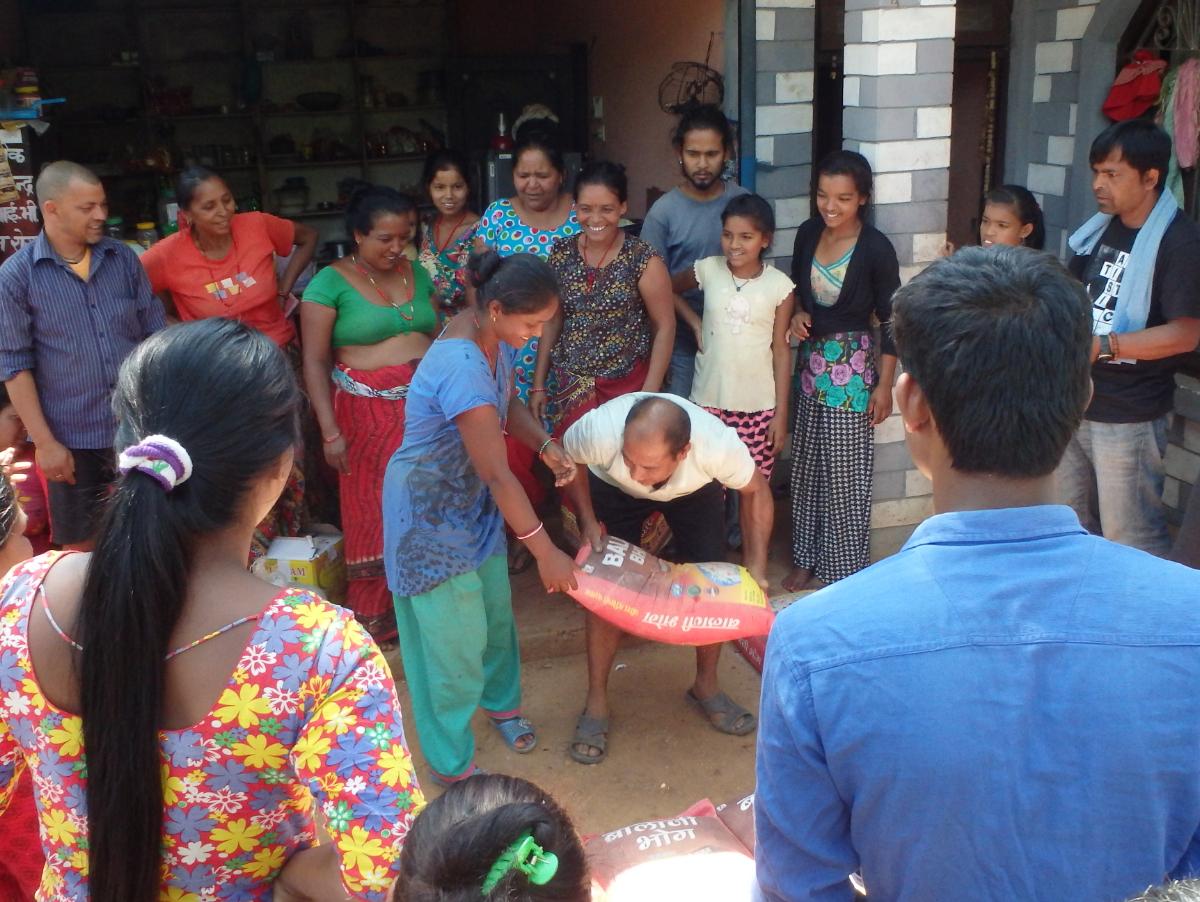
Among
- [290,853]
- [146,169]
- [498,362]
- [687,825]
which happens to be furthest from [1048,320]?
[146,169]

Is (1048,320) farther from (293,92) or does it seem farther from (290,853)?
(293,92)

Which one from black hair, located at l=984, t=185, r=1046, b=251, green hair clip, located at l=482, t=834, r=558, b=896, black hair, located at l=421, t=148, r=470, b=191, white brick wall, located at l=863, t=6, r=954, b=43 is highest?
white brick wall, located at l=863, t=6, r=954, b=43

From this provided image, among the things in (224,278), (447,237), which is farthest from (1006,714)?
(447,237)

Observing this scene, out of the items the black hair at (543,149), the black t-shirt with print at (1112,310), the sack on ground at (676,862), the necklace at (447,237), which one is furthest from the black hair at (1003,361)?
the necklace at (447,237)

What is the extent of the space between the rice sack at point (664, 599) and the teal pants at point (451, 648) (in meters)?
0.30

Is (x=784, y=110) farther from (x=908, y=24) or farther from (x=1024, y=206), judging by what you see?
(x=1024, y=206)

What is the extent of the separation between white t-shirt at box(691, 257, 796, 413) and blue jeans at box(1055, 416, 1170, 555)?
1117mm

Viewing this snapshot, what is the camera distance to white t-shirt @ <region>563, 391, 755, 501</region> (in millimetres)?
3373

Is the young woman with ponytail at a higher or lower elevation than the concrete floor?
higher

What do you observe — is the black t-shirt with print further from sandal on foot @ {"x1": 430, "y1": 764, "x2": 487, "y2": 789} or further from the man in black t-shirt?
sandal on foot @ {"x1": 430, "y1": 764, "x2": 487, "y2": 789}

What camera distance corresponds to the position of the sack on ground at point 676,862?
2.32 m

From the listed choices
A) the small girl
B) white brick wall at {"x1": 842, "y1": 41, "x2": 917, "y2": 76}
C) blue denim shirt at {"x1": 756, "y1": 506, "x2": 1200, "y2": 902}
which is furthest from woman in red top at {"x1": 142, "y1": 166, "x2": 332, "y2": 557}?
blue denim shirt at {"x1": 756, "y1": 506, "x2": 1200, "y2": 902}

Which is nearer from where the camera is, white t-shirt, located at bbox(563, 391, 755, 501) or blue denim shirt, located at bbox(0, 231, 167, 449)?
white t-shirt, located at bbox(563, 391, 755, 501)

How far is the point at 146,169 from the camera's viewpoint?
8.27 m
